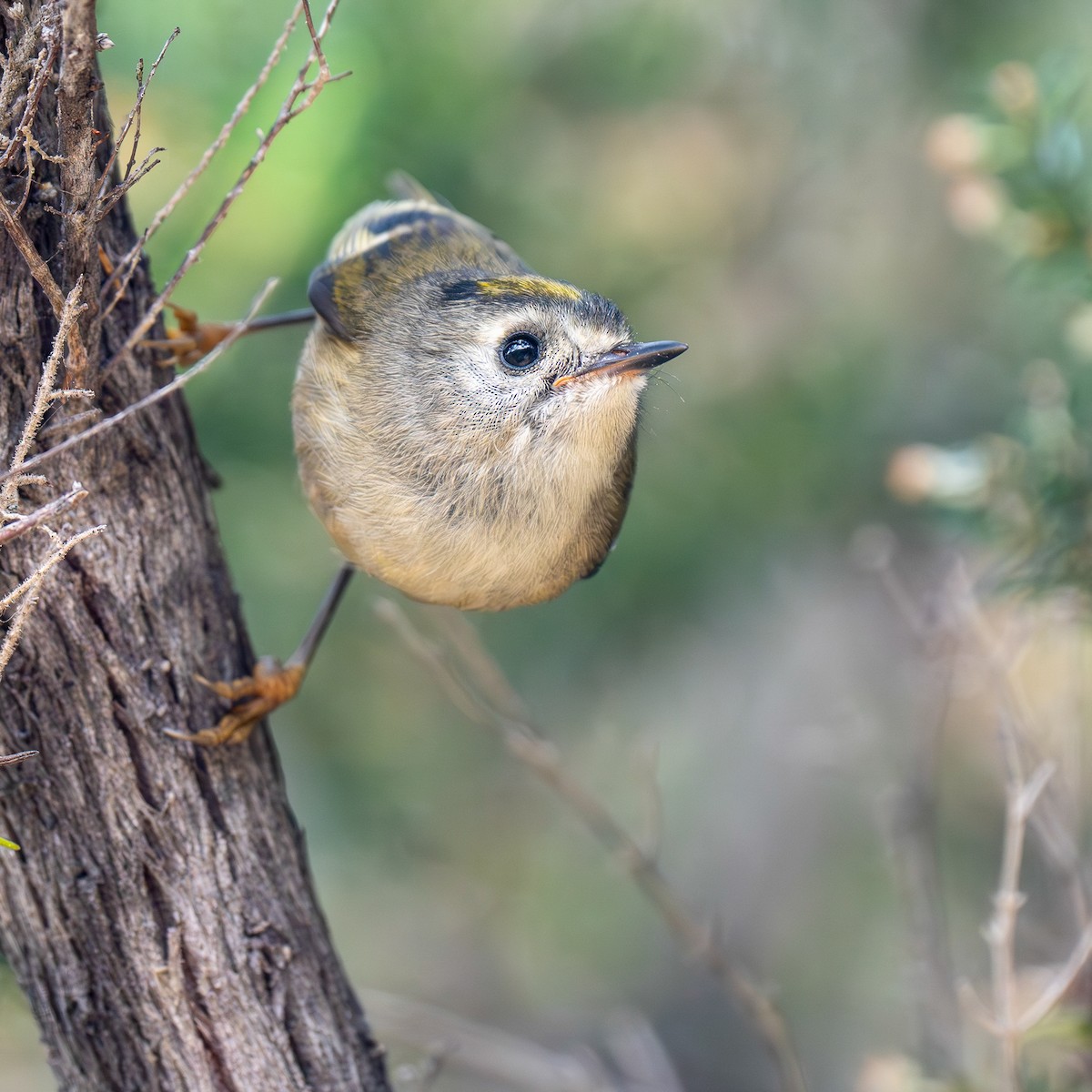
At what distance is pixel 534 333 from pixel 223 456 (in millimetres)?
1905

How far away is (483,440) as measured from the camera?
2.10 metres

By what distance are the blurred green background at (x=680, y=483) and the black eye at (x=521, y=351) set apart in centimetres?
129

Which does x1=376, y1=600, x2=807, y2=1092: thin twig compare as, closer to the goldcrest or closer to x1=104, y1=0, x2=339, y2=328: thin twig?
the goldcrest

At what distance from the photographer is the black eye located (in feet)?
6.91

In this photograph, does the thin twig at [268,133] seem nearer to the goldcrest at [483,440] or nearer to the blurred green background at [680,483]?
the goldcrest at [483,440]

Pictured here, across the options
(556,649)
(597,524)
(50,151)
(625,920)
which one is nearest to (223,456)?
(556,649)

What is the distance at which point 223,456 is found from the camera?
373cm

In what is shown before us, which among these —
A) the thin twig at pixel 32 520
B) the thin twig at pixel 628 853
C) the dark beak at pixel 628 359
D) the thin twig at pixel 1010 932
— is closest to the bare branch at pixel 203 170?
the thin twig at pixel 32 520

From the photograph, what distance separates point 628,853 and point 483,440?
880 mm

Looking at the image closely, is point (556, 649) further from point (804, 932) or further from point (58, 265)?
point (58, 265)

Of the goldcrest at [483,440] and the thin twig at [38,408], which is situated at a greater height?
the goldcrest at [483,440]

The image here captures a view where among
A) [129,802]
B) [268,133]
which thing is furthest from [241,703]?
[268,133]

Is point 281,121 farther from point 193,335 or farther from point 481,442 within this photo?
point 193,335

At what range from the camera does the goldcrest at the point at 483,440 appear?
209 cm
